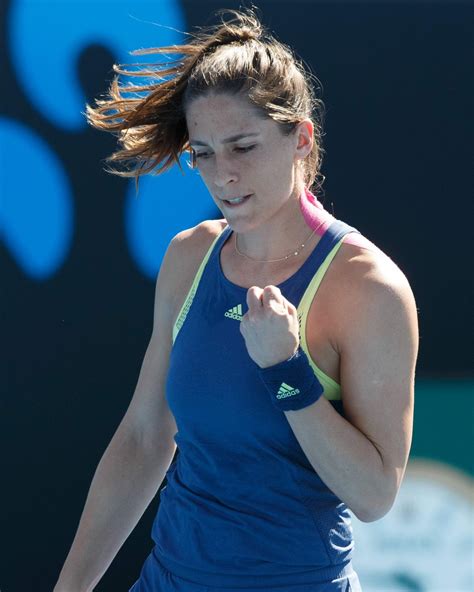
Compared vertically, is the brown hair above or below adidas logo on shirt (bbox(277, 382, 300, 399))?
above

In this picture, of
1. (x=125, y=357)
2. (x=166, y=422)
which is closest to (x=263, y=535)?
(x=166, y=422)

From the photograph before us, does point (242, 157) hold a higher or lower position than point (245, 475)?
higher

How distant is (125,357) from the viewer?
296 cm

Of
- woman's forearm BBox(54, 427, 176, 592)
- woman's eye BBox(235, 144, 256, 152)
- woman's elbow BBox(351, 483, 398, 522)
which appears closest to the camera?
woman's elbow BBox(351, 483, 398, 522)

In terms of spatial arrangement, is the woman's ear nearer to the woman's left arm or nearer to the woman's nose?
the woman's nose

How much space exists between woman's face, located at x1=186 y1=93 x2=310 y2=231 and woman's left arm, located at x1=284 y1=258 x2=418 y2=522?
22 centimetres

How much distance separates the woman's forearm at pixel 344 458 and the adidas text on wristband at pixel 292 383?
0.06 feet

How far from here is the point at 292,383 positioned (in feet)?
4.86

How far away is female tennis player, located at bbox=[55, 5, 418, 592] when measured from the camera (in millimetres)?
1558

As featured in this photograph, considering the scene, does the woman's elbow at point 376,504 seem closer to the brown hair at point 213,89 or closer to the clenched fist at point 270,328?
the clenched fist at point 270,328

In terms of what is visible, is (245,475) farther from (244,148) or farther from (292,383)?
(244,148)

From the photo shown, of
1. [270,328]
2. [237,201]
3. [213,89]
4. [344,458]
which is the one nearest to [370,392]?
[344,458]

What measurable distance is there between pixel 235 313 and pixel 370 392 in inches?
11.2

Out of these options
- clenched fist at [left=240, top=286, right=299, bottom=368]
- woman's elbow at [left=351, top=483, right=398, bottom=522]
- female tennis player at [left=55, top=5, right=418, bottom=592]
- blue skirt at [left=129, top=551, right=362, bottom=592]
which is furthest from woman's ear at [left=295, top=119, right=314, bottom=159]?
blue skirt at [left=129, top=551, right=362, bottom=592]
